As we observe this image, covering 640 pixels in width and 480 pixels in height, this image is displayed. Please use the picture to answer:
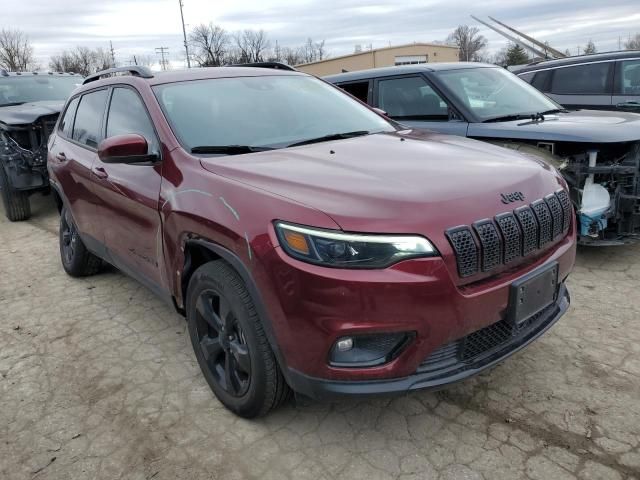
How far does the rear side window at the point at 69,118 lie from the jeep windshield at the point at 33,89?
4582mm

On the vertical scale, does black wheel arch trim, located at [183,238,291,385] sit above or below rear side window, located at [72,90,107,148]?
below

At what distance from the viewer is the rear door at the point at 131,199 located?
302 centimetres

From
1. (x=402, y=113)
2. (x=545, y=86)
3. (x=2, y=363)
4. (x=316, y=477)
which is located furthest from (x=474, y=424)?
Result: (x=545, y=86)

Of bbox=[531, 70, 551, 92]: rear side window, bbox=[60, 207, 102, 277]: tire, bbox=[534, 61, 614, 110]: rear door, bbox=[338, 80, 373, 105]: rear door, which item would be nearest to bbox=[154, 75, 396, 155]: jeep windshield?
bbox=[60, 207, 102, 277]: tire

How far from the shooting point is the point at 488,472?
7.40 ft

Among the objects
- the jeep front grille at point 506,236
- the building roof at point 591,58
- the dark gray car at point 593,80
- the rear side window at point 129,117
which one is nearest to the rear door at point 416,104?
the jeep front grille at point 506,236

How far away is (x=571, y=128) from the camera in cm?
434

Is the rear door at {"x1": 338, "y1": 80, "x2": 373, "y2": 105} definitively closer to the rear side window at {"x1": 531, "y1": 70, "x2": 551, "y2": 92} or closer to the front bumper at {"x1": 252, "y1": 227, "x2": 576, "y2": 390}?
the rear side window at {"x1": 531, "y1": 70, "x2": 551, "y2": 92}

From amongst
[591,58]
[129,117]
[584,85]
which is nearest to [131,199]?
[129,117]

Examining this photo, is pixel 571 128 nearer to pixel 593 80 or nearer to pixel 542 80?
pixel 593 80

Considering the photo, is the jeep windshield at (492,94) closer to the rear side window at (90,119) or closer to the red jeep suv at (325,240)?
the red jeep suv at (325,240)

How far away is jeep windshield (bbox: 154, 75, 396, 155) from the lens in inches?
117

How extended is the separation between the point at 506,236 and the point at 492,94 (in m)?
3.55

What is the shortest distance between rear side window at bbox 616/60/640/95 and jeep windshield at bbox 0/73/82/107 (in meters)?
8.27
